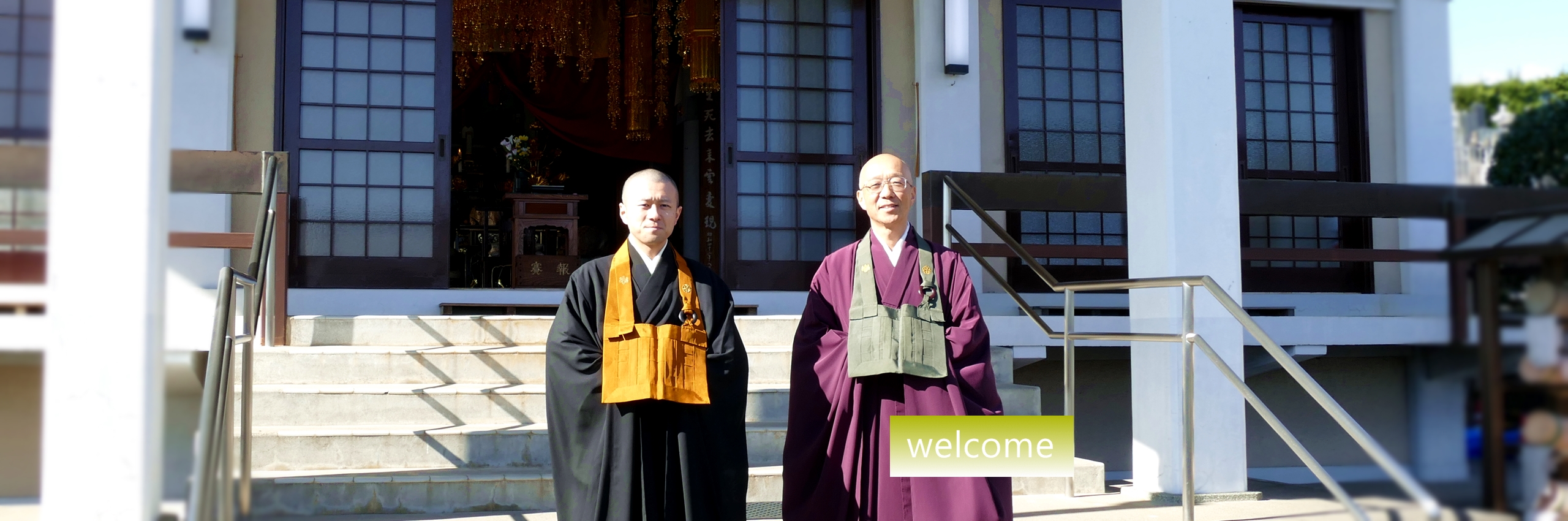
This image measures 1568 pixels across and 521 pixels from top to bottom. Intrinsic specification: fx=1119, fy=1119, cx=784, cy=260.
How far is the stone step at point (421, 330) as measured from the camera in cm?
470

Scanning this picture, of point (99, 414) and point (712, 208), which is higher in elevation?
point (712, 208)

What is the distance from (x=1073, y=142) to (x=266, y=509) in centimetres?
522

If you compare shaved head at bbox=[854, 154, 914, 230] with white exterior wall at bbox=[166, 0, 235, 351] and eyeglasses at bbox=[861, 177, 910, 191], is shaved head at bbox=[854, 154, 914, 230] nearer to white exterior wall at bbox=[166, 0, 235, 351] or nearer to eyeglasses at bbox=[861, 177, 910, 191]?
eyeglasses at bbox=[861, 177, 910, 191]

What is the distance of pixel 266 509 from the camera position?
10.0 feet

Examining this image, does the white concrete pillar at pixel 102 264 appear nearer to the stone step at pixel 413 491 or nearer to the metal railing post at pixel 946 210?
the stone step at pixel 413 491

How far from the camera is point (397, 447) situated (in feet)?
12.7

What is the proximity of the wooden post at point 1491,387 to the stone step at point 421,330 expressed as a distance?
11.7ft

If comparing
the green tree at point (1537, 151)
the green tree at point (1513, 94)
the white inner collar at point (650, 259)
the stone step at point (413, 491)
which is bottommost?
the stone step at point (413, 491)

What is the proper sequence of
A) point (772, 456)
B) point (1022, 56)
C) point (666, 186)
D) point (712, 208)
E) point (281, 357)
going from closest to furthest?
1. point (666, 186)
2. point (772, 456)
3. point (281, 357)
4. point (1022, 56)
5. point (712, 208)

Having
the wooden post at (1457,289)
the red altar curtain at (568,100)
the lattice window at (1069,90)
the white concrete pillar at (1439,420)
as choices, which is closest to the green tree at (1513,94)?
the wooden post at (1457,289)

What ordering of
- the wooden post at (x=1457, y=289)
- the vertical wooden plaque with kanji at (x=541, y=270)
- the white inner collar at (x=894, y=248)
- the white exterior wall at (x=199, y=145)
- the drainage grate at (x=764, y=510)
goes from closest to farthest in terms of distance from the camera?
the wooden post at (x=1457, y=289) < the white exterior wall at (x=199, y=145) < the white inner collar at (x=894, y=248) < the drainage grate at (x=764, y=510) < the vertical wooden plaque with kanji at (x=541, y=270)

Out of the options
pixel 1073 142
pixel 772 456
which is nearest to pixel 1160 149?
pixel 772 456

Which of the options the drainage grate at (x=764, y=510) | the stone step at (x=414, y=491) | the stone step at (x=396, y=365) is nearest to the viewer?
the stone step at (x=414, y=491)

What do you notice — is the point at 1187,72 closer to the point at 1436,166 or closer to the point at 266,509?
the point at 1436,166
